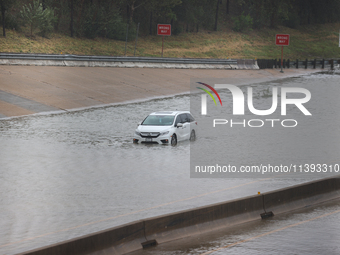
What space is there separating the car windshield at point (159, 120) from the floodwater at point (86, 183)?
4.03ft

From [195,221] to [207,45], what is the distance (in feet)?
240

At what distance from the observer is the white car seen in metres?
23.7

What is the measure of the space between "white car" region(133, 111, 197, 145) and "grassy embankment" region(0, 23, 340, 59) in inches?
1318

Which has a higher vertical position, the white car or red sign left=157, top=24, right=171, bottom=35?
red sign left=157, top=24, right=171, bottom=35

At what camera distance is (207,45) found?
81875mm

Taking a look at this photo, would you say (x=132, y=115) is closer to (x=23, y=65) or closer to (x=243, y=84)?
(x=23, y=65)

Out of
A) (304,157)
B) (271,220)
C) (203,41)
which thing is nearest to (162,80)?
(304,157)

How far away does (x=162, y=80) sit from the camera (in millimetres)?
45438

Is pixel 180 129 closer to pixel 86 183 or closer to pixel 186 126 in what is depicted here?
pixel 186 126

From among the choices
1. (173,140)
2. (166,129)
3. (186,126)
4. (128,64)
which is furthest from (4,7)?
(173,140)

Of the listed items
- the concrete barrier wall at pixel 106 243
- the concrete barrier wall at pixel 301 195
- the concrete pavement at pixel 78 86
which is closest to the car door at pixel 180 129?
the concrete pavement at pixel 78 86

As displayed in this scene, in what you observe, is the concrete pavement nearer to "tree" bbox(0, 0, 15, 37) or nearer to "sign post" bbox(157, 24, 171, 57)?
"sign post" bbox(157, 24, 171, 57)

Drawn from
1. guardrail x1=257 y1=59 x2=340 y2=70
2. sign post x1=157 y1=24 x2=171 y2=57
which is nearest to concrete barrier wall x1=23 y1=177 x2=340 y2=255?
guardrail x1=257 y1=59 x2=340 y2=70

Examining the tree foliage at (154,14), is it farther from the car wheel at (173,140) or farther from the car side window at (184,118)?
the car wheel at (173,140)
